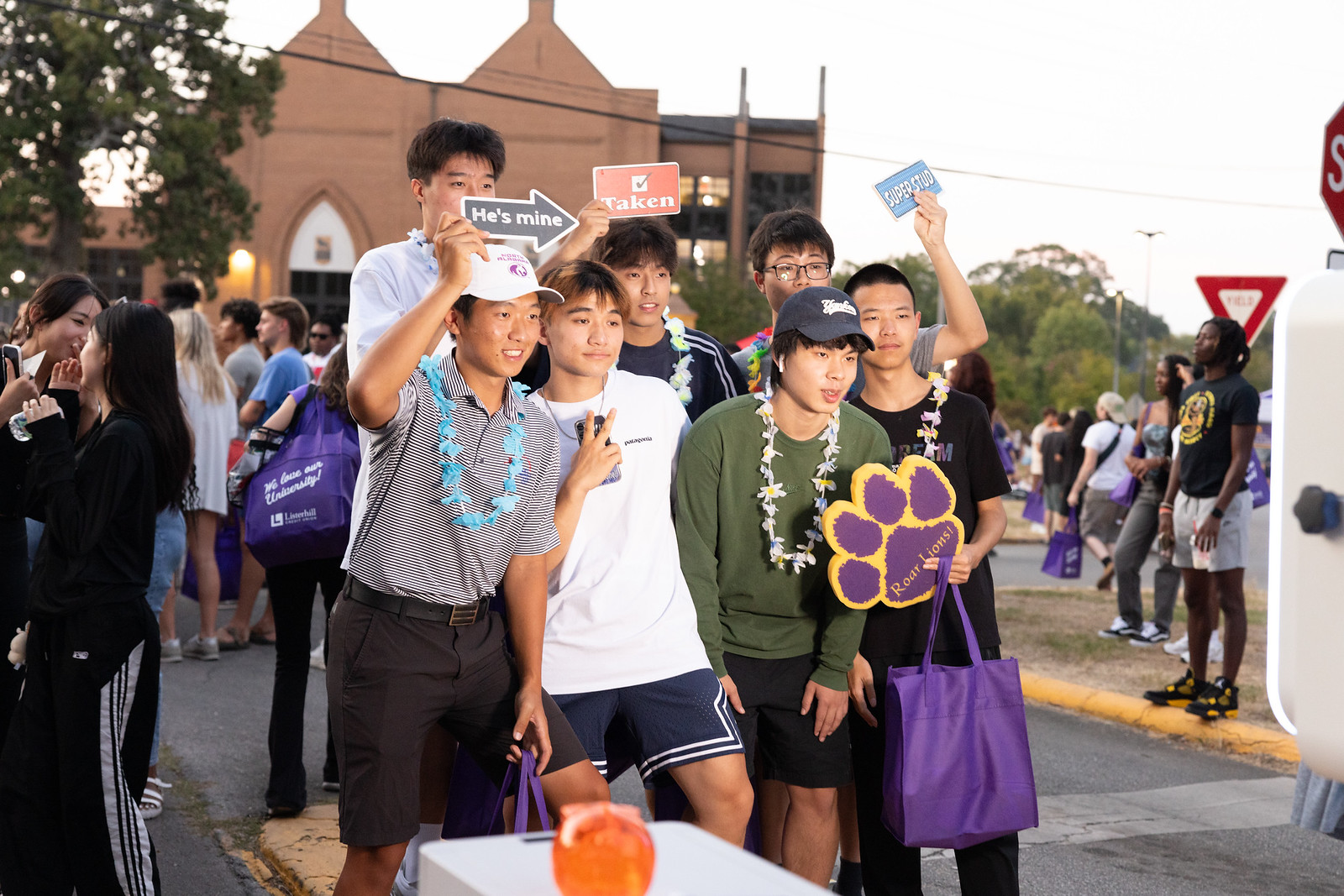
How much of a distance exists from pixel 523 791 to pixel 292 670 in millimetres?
2482

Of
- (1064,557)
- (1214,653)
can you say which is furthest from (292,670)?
(1064,557)

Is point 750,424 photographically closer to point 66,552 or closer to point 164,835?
point 66,552

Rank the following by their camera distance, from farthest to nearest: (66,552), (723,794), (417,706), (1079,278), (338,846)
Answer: (1079,278), (338,846), (66,552), (723,794), (417,706)

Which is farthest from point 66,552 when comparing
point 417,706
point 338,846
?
point 338,846

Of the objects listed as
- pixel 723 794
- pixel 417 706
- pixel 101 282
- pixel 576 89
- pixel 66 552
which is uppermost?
pixel 576 89

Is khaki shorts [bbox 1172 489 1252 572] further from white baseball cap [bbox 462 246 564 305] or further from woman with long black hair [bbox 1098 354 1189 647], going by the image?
white baseball cap [bbox 462 246 564 305]

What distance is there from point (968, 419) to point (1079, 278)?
397 ft

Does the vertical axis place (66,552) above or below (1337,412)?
below

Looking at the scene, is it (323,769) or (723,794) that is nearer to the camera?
(723,794)

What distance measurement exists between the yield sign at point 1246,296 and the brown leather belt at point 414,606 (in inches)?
302

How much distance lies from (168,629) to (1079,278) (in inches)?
4678

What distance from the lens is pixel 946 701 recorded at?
357 centimetres

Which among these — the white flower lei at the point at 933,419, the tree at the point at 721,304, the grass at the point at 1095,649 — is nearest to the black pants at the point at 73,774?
the white flower lei at the point at 933,419

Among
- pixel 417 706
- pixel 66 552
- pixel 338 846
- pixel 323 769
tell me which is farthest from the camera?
pixel 323 769
